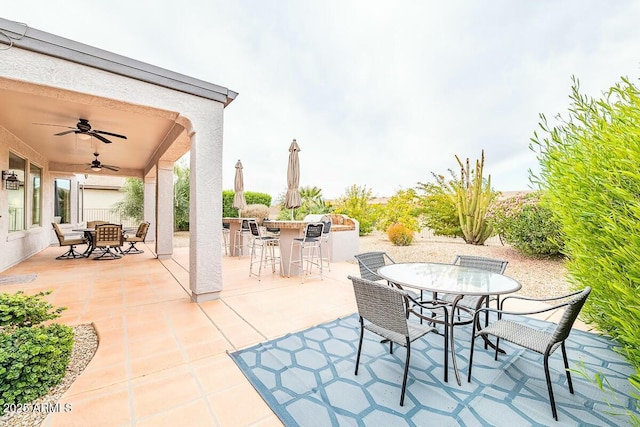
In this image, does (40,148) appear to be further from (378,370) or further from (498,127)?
(498,127)

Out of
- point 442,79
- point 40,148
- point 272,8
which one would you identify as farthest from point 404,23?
point 40,148

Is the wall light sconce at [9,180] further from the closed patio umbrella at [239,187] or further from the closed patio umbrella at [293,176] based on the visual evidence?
the closed patio umbrella at [293,176]

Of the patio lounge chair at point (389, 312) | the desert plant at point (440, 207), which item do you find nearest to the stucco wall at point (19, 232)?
the patio lounge chair at point (389, 312)

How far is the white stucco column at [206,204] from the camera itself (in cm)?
395

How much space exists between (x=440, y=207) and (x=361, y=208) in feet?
12.7

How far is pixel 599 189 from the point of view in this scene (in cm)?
209

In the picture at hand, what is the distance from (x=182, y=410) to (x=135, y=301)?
2.89 meters

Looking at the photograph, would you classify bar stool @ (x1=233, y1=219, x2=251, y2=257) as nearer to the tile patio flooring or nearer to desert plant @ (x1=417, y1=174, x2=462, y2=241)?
the tile patio flooring

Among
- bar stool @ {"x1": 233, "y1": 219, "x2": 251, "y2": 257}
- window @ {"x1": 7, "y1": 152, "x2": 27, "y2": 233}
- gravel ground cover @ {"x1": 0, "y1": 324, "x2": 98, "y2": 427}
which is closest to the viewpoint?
gravel ground cover @ {"x1": 0, "y1": 324, "x2": 98, "y2": 427}

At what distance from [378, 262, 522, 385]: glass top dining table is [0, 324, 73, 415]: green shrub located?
9.57 feet

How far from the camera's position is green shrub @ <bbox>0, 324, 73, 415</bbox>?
182cm

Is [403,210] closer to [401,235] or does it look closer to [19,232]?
[401,235]

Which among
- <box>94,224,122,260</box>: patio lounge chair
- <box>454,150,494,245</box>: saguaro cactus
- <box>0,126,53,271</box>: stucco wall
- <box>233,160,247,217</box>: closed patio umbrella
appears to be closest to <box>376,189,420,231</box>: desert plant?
<box>454,150,494,245</box>: saguaro cactus

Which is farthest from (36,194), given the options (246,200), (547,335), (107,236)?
(547,335)
